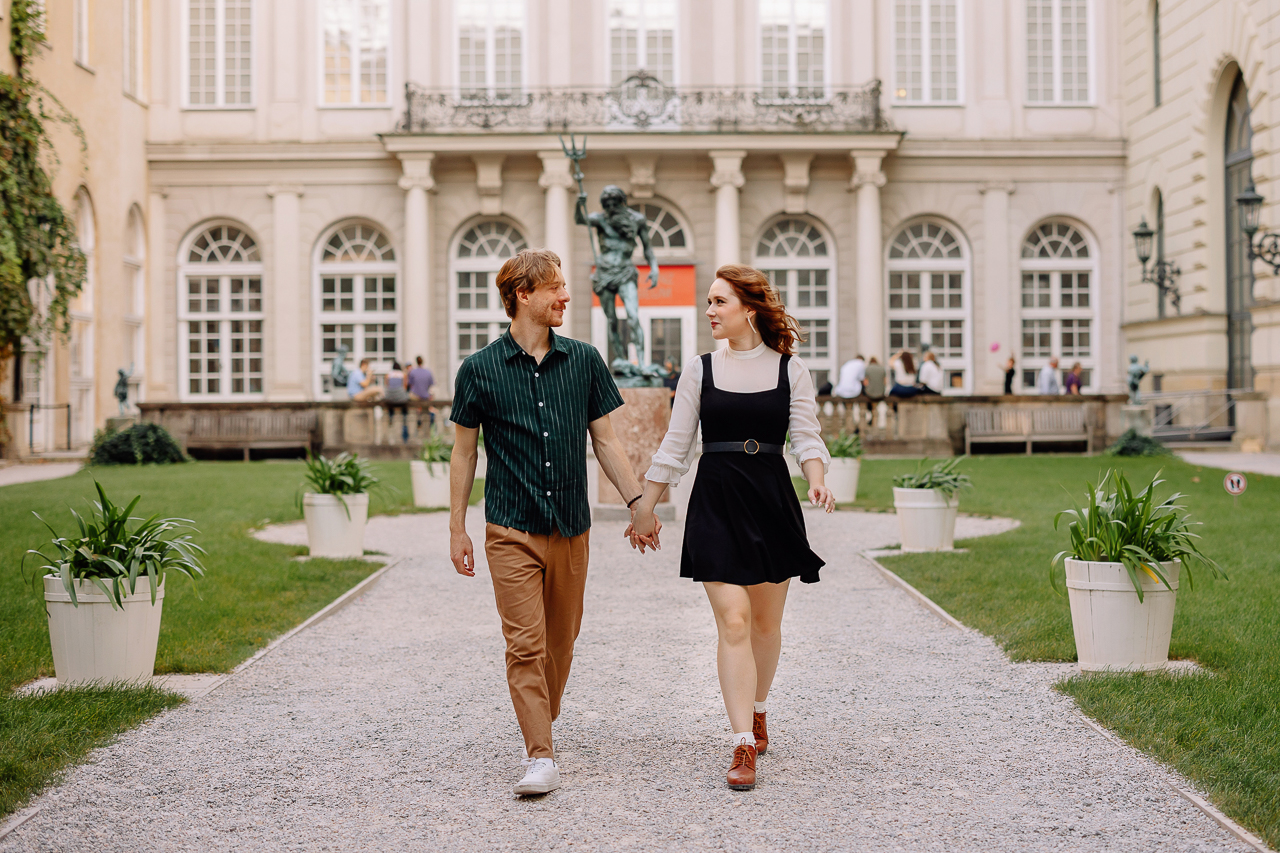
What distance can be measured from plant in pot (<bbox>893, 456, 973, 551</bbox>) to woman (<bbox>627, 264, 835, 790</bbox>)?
5763mm

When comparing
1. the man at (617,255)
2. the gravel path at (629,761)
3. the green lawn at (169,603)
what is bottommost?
the gravel path at (629,761)

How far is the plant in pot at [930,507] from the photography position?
10.1m

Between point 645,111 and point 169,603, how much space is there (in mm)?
21857

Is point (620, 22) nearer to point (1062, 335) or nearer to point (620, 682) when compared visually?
point (1062, 335)

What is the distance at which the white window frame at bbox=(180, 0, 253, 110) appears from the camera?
1126 inches

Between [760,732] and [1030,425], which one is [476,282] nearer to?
[1030,425]

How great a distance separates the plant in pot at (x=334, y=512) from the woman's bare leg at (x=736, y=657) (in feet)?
20.7

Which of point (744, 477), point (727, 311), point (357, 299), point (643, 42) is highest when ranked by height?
point (643, 42)

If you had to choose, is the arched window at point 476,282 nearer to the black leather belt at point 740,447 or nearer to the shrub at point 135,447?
the shrub at point 135,447

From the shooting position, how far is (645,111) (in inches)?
1097

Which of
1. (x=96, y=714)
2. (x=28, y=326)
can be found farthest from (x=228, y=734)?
(x=28, y=326)

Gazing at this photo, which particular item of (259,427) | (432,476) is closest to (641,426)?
(432,476)

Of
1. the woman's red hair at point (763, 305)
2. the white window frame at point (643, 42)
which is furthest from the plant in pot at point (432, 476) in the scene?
the white window frame at point (643, 42)

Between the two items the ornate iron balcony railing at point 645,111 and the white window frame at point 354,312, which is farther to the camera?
the white window frame at point 354,312
